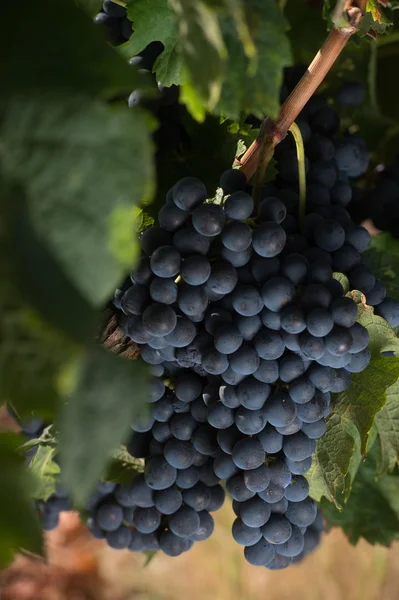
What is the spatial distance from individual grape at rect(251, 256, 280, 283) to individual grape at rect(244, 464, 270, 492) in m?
0.14

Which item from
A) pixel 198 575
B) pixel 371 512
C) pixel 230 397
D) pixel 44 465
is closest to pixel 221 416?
pixel 230 397

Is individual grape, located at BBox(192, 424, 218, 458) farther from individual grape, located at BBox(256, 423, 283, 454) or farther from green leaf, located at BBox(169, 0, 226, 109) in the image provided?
green leaf, located at BBox(169, 0, 226, 109)

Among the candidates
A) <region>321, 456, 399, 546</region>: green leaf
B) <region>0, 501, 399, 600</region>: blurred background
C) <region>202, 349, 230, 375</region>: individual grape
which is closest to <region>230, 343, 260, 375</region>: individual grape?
<region>202, 349, 230, 375</region>: individual grape

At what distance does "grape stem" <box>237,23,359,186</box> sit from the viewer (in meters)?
0.44

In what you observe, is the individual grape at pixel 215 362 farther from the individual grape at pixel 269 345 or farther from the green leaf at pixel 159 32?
the green leaf at pixel 159 32

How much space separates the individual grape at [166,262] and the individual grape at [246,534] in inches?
8.3

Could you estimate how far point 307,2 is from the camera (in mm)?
652

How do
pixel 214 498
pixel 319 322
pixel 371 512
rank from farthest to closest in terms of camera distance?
1. pixel 371 512
2. pixel 214 498
3. pixel 319 322

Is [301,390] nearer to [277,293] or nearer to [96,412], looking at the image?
[277,293]

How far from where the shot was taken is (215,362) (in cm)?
45

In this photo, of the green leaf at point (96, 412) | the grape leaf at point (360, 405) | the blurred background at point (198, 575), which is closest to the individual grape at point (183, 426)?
the grape leaf at point (360, 405)

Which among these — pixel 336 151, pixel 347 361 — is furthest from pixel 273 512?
pixel 336 151

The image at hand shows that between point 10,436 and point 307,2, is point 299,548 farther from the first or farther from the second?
point 307,2

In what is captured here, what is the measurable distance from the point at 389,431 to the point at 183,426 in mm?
193
